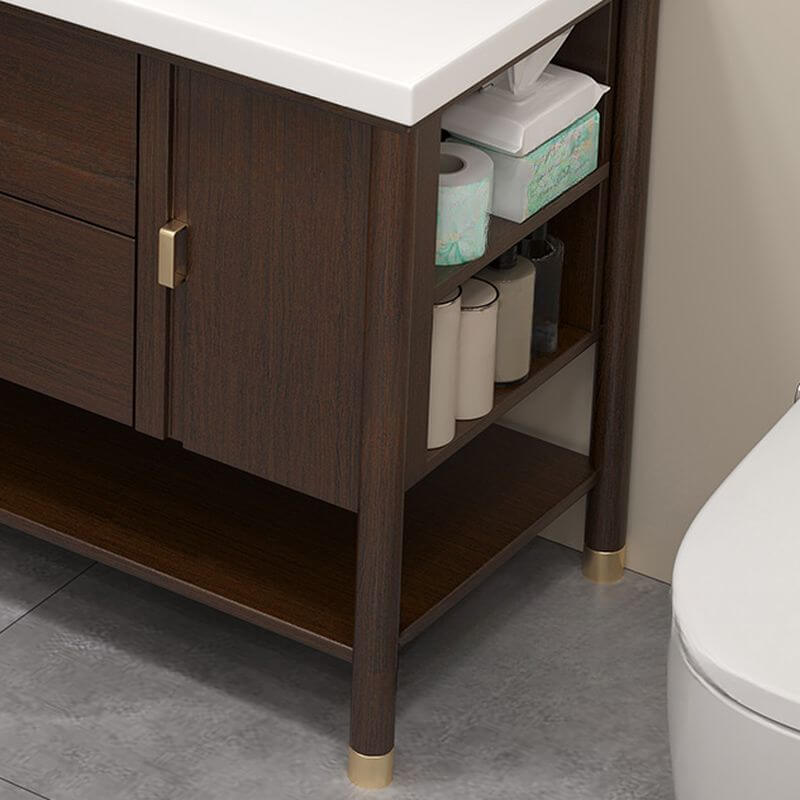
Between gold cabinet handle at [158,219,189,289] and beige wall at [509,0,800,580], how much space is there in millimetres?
520

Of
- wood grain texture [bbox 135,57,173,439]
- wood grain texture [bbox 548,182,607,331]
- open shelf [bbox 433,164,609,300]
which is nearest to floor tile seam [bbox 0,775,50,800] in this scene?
wood grain texture [bbox 135,57,173,439]

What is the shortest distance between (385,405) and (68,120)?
38 centimetres

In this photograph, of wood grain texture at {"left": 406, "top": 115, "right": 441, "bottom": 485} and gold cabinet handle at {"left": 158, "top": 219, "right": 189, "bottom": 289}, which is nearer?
wood grain texture at {"left": 406, "top": 115, "right": 441, "bottom": 485}

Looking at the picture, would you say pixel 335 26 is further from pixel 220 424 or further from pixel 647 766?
pixel 647 766

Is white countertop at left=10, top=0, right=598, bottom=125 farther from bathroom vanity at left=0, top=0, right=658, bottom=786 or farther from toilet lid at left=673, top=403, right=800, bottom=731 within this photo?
toilet lid at left=673, top=403, right=800, bottom=731

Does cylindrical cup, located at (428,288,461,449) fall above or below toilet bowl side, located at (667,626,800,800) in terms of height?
above

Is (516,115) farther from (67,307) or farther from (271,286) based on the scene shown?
(67,307)

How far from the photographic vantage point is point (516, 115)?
169 cm

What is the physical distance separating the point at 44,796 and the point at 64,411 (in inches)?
19.5

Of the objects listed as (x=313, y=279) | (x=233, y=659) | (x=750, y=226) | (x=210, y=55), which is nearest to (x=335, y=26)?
(x=210, y=55)

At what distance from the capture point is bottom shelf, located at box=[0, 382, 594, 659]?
72.6 inches

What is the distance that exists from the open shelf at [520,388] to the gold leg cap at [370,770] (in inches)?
11.0

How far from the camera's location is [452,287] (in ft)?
5.37

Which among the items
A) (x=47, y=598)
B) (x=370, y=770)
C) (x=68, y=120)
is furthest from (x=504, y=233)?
(x=47, y=598)
